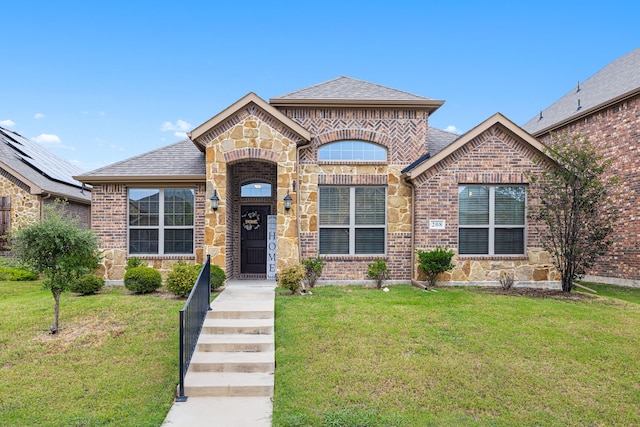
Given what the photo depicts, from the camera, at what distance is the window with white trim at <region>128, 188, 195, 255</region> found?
11.5 metres

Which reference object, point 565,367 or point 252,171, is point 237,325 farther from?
point 252,171

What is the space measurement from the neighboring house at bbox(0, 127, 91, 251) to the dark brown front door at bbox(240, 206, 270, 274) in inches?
199

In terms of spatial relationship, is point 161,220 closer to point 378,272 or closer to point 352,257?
point 352,257

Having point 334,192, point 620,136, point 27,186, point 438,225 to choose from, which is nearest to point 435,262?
point 438,225

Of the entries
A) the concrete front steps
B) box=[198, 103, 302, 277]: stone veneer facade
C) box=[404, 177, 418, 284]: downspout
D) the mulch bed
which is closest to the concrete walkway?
the concrete front steps

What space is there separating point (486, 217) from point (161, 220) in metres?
9.26

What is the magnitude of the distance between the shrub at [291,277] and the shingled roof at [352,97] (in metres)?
4.94

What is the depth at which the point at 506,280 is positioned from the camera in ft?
33.9

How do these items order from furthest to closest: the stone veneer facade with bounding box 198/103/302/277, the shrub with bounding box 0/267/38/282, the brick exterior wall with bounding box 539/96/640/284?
the shrub with bounding box 0/267/38/282, the brick exterior wall with bounding box 539/96/640/284, the stone veneer facade with bounding box 198/103/302/277

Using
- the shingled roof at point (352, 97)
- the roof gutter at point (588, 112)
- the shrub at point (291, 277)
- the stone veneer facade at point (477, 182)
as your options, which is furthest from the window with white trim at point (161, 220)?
the roof gutter at point (588, 112)

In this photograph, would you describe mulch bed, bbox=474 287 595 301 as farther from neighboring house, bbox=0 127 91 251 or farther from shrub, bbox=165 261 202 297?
neighboring house, bbox=0 127 91 251

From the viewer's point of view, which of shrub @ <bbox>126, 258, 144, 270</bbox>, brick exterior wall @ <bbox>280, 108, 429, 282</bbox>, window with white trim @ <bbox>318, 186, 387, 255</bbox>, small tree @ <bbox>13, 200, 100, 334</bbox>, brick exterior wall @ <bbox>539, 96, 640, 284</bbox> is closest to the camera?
small tree @ <bbox>13, 200, 100, 334</bbox>

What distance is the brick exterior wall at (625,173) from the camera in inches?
479

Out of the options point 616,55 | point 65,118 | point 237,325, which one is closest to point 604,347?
point 237,325
